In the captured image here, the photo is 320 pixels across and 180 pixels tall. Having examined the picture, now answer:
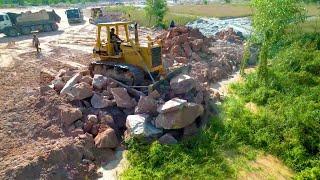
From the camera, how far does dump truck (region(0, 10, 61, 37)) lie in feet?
106

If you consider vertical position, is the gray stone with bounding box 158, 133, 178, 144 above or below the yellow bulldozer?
below

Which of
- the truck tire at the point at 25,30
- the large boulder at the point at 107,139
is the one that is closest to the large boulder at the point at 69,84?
the large boulder at the point at 107,139

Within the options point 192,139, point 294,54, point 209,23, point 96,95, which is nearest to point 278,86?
point 294,54

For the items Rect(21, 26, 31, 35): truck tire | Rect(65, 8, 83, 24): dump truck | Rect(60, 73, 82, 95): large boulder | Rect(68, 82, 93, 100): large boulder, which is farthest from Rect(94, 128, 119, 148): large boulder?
Rect(65, 8, 83, 24): dump truck

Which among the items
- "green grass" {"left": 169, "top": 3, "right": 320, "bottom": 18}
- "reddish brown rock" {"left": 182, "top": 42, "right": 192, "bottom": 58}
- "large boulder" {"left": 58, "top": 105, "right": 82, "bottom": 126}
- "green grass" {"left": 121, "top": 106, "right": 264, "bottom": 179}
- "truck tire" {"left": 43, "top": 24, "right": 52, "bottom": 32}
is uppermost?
"green grass" {"left": 169, "top": 3, "right": 320, "bottom": 18}

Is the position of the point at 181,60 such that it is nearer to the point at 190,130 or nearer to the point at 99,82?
the point at 99,82

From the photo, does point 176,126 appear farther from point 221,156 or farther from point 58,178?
point 58,178

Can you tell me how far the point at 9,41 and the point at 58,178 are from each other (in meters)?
23.0

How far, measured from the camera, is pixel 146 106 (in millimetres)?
12773

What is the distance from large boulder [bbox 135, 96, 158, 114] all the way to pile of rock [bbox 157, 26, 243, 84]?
215 inches

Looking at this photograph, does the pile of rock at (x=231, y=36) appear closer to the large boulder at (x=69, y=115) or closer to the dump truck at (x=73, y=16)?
the large boulder at (x=69, y=115)

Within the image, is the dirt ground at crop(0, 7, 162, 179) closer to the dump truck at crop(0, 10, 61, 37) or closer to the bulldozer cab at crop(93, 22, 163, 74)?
A: the dump truck at crop(0, 10, 61, 37)

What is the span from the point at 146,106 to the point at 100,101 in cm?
184

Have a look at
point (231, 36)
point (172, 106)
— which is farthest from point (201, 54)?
point (172, 106)
